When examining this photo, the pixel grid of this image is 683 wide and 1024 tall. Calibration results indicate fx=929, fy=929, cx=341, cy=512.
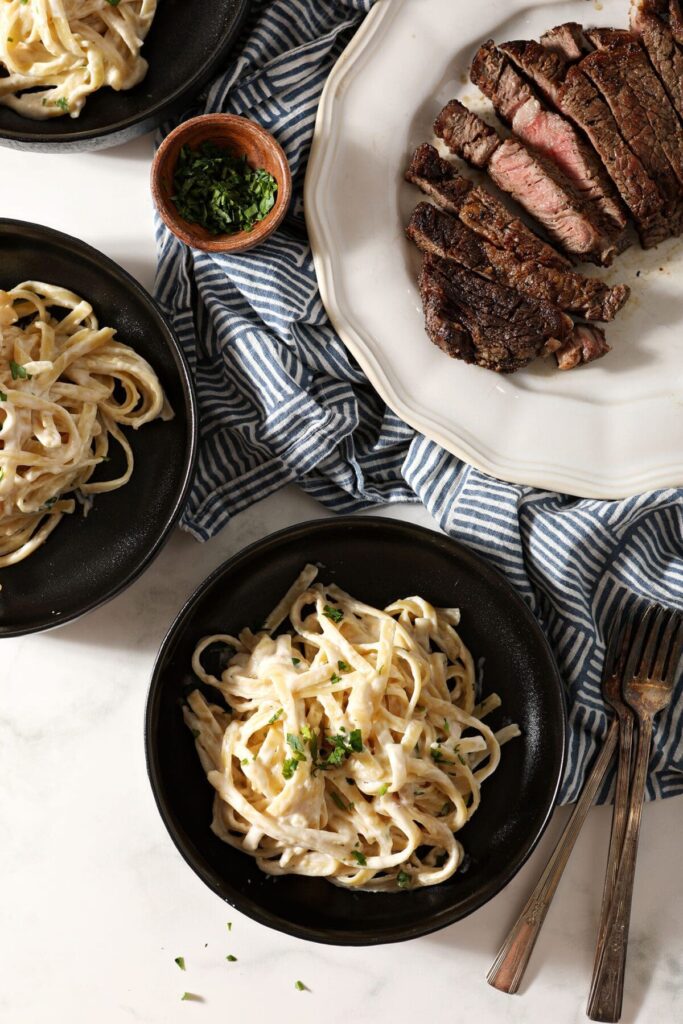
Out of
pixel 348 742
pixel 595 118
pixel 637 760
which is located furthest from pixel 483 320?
pixel 637 760

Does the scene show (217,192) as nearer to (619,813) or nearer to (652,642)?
(652,642)

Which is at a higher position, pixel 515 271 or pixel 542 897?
pixel 515 271

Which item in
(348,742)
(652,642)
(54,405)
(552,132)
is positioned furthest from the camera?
(552,132)

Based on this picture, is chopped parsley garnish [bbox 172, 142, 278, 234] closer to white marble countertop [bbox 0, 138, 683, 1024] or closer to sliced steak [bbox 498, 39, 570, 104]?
sliced steak [bbox 498, 39, 570, 104]

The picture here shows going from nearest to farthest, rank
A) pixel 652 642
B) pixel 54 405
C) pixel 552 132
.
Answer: pixel 54 405 < pixel 652 642 < pixel 552 132

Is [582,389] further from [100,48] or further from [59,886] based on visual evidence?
[59,886]

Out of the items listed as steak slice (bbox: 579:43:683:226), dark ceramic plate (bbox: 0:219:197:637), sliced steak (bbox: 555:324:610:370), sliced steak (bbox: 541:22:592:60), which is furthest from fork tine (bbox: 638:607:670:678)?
sliced steak (bbox: 541:22:592:60)

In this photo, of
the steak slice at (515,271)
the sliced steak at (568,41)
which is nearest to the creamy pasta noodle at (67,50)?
the steak slice at (515,271)
